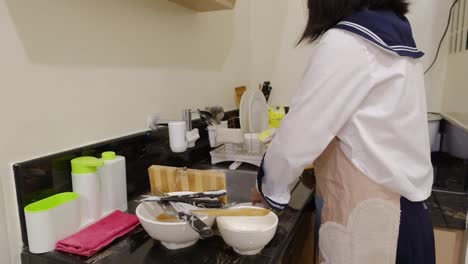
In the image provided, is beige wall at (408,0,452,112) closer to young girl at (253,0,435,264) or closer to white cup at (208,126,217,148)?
young girl at (253,0,435,264)

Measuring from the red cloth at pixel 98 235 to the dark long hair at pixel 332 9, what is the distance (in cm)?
71

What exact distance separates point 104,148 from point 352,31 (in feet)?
2.51

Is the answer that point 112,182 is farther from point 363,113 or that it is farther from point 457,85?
point 457,85

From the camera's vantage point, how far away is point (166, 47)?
4.19ft

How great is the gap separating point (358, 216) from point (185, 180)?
49cm

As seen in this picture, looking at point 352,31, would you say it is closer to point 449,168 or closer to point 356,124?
point 356,124

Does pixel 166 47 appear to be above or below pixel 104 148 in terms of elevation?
above

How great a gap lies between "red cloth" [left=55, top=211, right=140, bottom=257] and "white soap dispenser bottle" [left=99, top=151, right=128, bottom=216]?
4 cm

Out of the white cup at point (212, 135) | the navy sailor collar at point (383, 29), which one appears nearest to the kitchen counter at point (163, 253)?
the navy sailor collar at point (383, 29)

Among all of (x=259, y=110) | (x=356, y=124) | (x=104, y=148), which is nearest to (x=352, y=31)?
(x=356, y=124)

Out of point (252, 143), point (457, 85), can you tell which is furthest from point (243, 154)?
point (457, 85)

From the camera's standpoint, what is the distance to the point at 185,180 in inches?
36.8

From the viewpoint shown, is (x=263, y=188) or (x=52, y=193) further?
(x=263, y=188)

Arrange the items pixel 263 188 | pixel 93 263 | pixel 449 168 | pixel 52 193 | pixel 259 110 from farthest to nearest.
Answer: pixel 259 110
pixel 449 168
pixel 263 188
pixel 52 193
pixel 93 263
